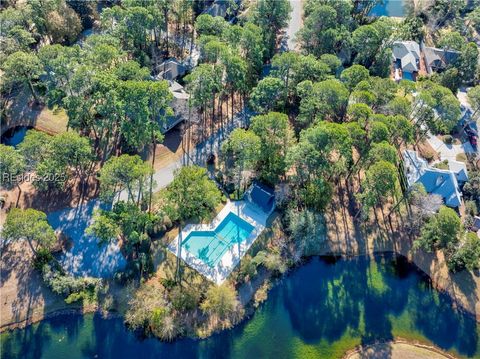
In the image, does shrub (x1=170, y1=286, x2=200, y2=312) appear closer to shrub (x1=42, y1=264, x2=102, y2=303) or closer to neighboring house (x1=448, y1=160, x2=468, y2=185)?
shrub (x1=42, y1=264, x2=102, y2=303)

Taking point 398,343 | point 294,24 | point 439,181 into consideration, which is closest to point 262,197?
point 398,343

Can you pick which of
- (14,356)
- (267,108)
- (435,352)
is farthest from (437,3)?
(14,356)

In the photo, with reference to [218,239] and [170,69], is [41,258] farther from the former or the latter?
[170,69]

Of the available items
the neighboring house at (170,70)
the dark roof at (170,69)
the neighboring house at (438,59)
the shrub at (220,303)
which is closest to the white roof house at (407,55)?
the neighboring house at (438,59)

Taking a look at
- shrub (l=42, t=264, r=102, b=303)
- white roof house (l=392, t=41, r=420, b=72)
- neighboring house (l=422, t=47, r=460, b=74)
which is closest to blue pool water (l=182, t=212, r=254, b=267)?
shrub (l=42, t=264, r=102, b=303)

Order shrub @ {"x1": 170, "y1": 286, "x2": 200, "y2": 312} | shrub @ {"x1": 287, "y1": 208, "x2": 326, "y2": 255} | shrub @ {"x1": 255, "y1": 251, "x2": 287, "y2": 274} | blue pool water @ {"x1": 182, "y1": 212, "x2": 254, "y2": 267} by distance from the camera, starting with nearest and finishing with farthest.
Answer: shrub @ {"x1": 170, "y1": 286, "x2": 200, "y2": 312}, shrub @ {"x1": 255, "y1": 251, "x2": 287, "y2": 274}, shrub @ {"x1": 287, "y1": 208, "x2": 326, "y2": 255}, blue pool water @ {"x1": 182, "y1": 212, "x2": 254, "y2": 267}
